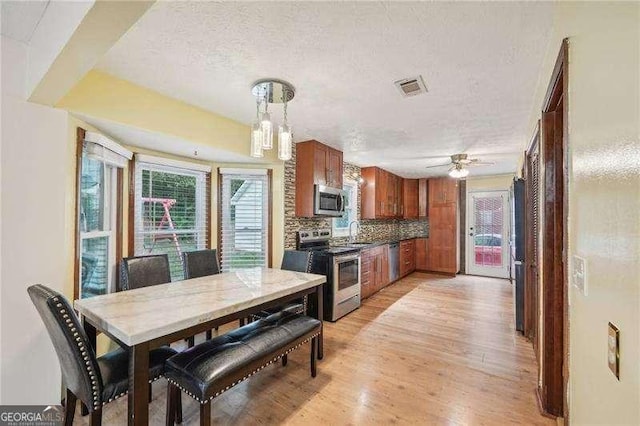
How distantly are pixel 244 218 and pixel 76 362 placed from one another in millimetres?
2392

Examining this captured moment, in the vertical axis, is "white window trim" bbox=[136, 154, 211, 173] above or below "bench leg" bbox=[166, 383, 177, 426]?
above

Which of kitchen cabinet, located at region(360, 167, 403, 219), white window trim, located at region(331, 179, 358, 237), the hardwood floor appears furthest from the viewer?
kitchen cabinet, located at region(360, 167, 403, 219)

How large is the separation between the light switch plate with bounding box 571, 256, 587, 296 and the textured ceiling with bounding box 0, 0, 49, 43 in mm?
2552

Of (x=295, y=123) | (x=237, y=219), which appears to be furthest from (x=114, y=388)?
(x=295, y=123)

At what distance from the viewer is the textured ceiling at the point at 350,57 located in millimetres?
1432

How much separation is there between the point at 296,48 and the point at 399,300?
398cm

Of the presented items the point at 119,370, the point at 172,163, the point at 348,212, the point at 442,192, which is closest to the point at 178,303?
the point at 119,370

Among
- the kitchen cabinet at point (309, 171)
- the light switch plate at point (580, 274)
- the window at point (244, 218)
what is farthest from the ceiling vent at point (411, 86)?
the window at point (244, 218)

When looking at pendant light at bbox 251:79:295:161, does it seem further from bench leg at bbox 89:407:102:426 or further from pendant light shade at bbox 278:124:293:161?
bench leg at bbox 89:407:102:426

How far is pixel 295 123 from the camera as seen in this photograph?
10.2ft

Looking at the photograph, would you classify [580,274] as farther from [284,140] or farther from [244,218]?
[244,218]

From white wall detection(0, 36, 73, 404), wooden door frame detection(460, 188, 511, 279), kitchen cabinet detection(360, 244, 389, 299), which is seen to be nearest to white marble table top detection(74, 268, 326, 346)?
white wall detection(0, 36, 73, 404)

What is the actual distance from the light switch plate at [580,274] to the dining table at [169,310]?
1.68 m

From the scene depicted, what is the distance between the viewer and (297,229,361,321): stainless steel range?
366 cm
